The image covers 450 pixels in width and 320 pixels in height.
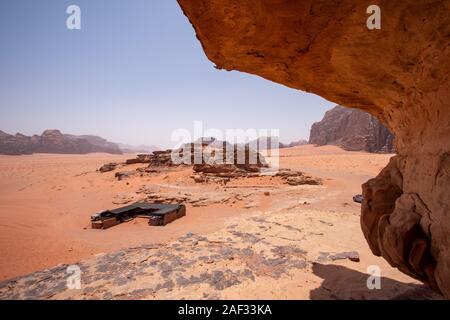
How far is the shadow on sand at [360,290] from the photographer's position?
392 cm

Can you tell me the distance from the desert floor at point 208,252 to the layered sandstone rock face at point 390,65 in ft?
5.62

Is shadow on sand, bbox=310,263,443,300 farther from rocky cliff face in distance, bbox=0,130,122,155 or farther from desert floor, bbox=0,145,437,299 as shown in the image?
rocky cliff face in distance, bbox=0,130,122,155

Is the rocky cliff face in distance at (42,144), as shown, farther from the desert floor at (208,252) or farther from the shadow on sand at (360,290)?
the shadow on sand at (360,290)

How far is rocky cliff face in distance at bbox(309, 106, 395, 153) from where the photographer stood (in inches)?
1918

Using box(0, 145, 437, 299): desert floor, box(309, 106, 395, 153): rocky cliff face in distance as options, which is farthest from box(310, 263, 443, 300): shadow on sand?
box(309, 106, 395, 153): rocky cliff face in distance

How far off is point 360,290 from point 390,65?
3557 mm

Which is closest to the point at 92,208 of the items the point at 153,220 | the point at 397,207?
the point at 153,220

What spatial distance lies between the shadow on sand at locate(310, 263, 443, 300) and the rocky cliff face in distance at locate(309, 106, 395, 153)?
43.0 metres

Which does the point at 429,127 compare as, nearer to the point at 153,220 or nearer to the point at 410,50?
the point at 410,50

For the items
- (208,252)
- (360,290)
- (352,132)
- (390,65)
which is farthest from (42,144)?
(390,65)

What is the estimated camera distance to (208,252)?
18.8 ft

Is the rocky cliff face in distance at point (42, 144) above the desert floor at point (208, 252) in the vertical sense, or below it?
above
